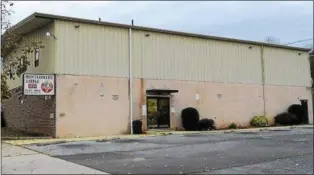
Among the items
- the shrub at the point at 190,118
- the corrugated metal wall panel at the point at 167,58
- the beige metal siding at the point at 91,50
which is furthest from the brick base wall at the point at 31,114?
the shrub at the point at 190,118

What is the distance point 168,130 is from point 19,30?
1089 cm

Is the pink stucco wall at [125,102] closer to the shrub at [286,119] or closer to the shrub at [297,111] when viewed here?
the shrub at [286,119]

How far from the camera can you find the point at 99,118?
24.1 meters

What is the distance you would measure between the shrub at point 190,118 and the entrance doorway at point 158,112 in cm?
105

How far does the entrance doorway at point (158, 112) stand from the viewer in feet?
87.9

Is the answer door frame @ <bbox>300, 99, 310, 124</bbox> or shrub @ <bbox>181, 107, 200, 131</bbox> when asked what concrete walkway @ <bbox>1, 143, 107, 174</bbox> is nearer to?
shrub @ <bbox>181, 107, 200, 131</bbox>

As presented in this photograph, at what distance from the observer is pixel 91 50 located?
24109 mm

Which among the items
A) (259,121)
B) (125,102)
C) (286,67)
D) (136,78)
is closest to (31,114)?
(125,102)

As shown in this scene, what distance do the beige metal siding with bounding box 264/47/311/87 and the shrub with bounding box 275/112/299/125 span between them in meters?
2.64

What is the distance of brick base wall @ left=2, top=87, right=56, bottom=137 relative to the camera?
2317 cm

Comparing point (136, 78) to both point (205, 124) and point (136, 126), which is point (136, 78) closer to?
point (136, 126)

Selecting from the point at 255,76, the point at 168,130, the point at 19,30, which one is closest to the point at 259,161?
the point at 168,130

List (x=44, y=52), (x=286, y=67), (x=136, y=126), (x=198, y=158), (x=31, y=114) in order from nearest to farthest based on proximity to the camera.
Result: (x=198, y=158) < (x=44, y=52) < (x=136, y=126) < (x=31, y=114) < (x=286, y=67)

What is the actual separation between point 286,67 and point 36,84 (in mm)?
20381
